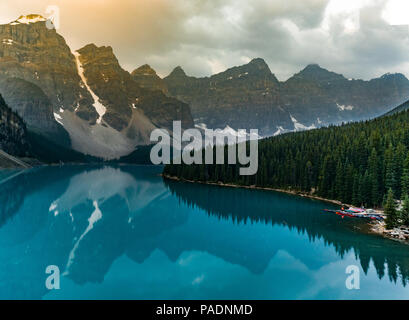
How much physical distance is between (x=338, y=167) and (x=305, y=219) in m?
29.7

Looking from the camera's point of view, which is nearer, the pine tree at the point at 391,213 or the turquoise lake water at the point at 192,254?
the turquoise lake water at the point at 192,254

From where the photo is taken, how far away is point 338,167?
82188 mm

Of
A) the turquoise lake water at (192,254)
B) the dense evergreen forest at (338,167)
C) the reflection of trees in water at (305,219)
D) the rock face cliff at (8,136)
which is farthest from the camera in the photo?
the rock face cliff at (8,136)

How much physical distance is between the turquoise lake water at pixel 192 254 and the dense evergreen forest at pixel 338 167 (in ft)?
47.4

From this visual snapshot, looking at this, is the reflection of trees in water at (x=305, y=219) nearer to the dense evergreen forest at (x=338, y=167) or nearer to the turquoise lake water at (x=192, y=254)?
the turquoise lake water at (x=192, y=254)

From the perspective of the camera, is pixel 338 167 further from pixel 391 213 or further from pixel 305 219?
pixel 391 213

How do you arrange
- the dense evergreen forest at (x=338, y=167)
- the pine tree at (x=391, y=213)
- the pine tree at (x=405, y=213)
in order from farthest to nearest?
the dense evergreen forest at (x=338, y=167), the pine tree at (x=405, y=213), the pine tree at (x=391, y=213)

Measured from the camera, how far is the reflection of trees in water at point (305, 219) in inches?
1362

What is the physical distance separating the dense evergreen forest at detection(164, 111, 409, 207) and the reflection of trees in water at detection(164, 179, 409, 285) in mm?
9170

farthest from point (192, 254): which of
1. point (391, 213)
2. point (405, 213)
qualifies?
point (405, 213)

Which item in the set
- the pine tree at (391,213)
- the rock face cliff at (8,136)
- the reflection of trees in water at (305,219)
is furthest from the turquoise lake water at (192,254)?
the rock face cliff at (8,136)

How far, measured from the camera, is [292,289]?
89.4 ft

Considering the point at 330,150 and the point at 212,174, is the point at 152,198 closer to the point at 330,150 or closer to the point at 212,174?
the point at 212,174
